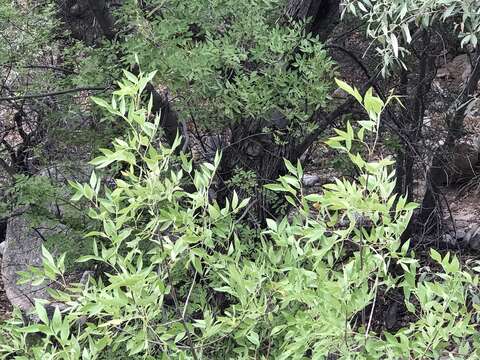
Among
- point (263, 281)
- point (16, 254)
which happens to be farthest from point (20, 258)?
point (263, 281)

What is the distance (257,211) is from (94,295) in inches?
111

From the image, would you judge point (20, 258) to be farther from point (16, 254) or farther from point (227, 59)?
point (227, 59)

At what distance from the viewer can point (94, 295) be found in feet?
7.41

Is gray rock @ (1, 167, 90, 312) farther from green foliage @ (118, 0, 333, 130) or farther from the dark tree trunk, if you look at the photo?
the dark tree trunk

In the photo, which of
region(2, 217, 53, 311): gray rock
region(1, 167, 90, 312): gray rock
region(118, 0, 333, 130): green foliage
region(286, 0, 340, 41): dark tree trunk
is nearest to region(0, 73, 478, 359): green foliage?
region(118, 0, 333, 130): green foliage

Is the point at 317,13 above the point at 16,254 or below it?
above

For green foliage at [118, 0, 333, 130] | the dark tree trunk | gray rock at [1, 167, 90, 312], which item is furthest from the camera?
gray rock at [1, 167, 90, 312]

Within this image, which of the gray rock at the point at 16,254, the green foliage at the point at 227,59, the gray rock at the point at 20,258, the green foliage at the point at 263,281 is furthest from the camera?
the gray rock at the point at 16,254

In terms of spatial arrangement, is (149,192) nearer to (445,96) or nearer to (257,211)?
(257,211)

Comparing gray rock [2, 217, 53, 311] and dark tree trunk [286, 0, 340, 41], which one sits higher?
dark tree trunk [286, 0, 340, 41]

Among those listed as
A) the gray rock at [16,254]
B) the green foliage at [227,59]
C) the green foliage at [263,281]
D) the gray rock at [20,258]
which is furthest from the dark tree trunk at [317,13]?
the gray rock at [16,254]

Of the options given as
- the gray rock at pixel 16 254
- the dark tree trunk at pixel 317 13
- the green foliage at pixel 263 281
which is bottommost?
the gray rock at pixel 16 254

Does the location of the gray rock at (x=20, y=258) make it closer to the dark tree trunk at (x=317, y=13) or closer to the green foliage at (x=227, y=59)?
the green foliage at (x=227, y=59)

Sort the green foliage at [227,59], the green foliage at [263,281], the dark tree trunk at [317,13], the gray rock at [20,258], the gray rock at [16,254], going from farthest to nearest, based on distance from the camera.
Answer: the gray rock at [16,254] → the gray rock at [20,258] → the dark tree trunk at [317,13] → the green foliage at [227,59] → the green foliage at [263,281]
